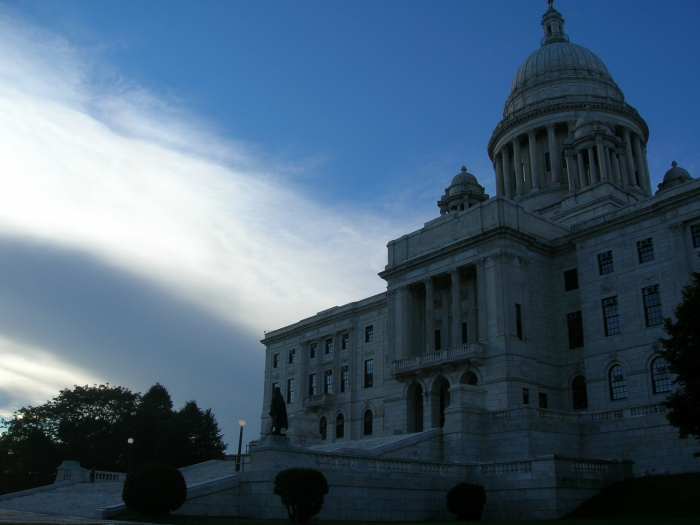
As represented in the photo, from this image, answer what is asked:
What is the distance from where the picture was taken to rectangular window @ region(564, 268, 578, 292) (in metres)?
47.7

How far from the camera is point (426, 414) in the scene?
154ft

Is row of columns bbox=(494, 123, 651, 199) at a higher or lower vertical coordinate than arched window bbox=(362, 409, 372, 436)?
higher

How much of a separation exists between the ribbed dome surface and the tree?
48539 millimetres

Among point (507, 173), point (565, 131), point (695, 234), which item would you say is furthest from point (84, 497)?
point (565, 131)

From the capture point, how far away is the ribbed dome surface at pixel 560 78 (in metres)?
71.9

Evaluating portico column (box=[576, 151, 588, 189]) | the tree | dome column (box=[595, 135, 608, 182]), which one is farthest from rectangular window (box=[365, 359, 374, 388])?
the tree

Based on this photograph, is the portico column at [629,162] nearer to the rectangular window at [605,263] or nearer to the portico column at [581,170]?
the portico column at [581,170]

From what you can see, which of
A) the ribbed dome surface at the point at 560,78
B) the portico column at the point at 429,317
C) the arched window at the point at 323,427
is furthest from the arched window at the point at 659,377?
the ribbed dome surface at the point at 560,78

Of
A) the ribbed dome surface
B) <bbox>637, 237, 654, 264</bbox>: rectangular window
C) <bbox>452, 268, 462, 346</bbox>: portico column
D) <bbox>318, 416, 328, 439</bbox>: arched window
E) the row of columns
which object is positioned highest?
the ribbed dome surface

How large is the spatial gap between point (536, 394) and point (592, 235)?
11469mm

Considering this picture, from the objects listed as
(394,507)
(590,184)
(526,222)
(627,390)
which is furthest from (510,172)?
(394,507)

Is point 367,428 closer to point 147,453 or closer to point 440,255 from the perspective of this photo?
point 440,255

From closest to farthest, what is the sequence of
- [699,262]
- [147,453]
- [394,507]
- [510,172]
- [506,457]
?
[394,507] < [506,457] < [699,262] < [147,453] < [510,172]

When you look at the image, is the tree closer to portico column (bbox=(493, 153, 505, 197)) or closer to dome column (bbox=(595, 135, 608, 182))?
dome column (bbox=(595, 135, 608, 182))
